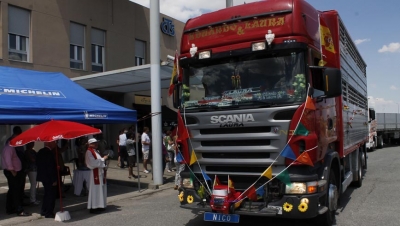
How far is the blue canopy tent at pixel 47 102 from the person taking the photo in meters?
7.91

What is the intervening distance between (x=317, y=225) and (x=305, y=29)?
127 inches

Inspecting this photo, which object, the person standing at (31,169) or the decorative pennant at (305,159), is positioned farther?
the person standing at (31,169)

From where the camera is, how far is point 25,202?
9.42 metres

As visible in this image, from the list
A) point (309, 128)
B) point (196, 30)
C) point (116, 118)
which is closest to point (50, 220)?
point (116, 118)

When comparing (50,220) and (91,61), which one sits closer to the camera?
(50,220)

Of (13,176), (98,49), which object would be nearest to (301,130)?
(13,176)

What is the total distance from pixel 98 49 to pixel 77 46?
134cm

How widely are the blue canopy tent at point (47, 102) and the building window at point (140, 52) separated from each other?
11.0m

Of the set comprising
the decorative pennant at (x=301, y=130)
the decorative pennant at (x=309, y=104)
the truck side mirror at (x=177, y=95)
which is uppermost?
the truck side mirror at (x=177, y=95)

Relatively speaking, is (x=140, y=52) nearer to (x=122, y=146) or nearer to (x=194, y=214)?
(x=122, y=146)

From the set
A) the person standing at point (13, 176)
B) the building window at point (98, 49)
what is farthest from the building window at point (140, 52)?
the person standing at point (13, 176)

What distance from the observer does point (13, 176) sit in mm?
8141

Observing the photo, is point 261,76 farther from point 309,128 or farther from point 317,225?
point 317,225

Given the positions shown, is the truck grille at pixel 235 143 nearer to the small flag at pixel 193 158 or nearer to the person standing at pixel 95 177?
the small flag at pixel 193 158
